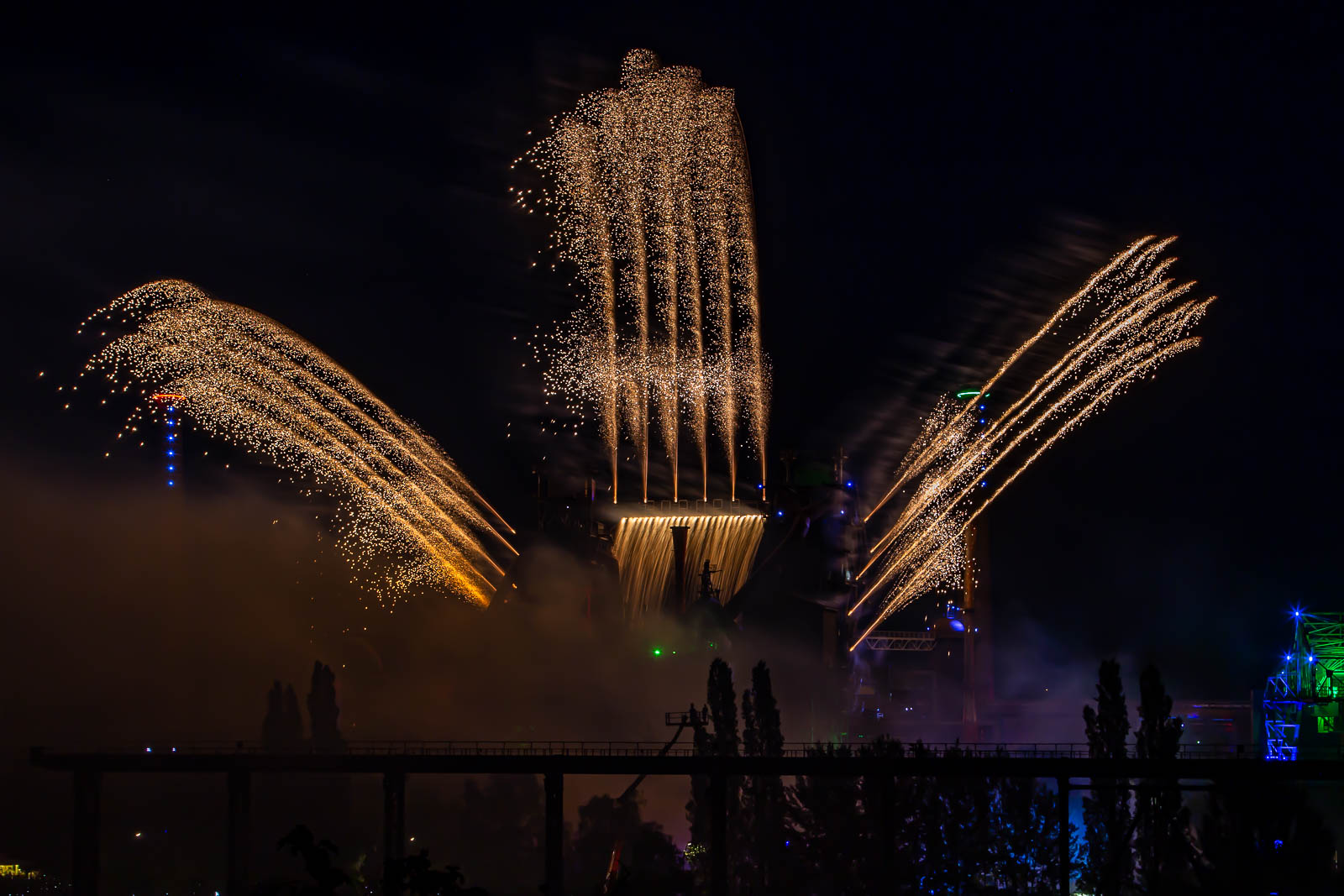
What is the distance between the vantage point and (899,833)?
7106cm

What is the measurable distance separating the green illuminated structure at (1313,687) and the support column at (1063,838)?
35.1 metres

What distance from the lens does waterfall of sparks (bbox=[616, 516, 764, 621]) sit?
4774 inches

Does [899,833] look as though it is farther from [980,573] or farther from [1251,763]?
[980,573]

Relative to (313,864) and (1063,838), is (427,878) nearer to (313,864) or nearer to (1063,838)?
(313,864)

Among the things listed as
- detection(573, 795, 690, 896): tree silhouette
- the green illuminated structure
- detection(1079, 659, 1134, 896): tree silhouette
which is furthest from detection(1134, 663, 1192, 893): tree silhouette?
the green illuminated structure

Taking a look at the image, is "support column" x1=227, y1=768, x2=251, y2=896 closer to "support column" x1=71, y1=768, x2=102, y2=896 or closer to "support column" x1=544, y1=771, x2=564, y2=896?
"support column" x1=71, y1=768, x2=102, y2=896

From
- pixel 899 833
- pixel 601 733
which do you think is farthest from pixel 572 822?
pixel 899 833

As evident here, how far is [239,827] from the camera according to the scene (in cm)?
7281

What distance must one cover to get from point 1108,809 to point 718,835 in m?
20.3

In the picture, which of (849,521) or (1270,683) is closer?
(1270,683)

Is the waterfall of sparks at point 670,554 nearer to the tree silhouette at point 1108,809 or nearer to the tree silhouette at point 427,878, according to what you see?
the tree silhouette at point 1108,809

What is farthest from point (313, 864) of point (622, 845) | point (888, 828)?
point (622, 845)

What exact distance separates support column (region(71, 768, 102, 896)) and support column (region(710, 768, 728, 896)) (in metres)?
35.3

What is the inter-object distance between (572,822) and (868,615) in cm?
4346
